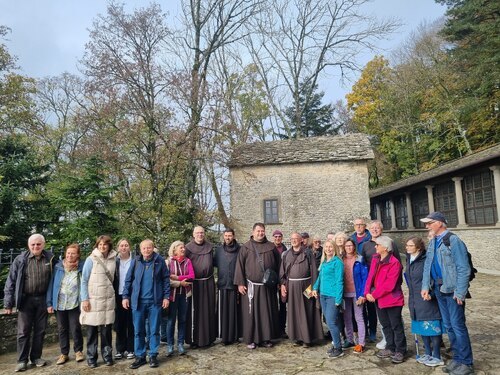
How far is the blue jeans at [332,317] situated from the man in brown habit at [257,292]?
3.19ft

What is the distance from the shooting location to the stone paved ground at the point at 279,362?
15.3 ft

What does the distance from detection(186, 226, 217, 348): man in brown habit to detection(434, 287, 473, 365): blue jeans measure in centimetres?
338

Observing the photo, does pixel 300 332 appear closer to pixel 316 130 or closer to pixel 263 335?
pixel 263 335

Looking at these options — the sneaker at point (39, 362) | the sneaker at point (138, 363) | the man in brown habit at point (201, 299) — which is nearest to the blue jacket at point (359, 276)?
the man in brown habit at point (201, 299)

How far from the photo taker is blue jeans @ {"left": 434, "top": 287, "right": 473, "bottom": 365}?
4293 millimetres

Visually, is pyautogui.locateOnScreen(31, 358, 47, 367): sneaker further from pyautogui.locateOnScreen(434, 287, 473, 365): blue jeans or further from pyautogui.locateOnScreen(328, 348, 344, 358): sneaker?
pyautogui.locateOnScreen(434, 287, 473, 365): blue jeans

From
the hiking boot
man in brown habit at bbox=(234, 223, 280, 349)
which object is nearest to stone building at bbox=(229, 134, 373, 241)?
man in brown habit at bbox=(234, 223, 280, 349)

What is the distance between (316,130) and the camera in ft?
112

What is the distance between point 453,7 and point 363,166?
40.0 feet

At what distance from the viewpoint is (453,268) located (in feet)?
14.3

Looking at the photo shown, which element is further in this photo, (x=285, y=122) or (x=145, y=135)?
(x=285, y=122)

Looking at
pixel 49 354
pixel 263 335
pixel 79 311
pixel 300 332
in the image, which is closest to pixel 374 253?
pixel 300 332

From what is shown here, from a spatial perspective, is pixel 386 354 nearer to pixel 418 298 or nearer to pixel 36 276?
pixel 418 298

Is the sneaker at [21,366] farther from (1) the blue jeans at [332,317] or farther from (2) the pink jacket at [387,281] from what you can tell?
(2) the pink jacket at [387,281]
